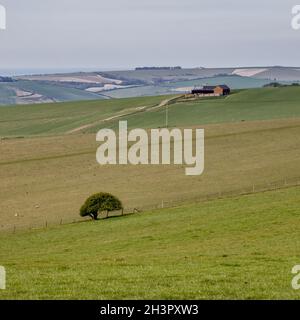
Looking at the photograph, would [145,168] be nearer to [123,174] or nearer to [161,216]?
[123,174]

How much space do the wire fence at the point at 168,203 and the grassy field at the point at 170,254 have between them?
2.28 meters

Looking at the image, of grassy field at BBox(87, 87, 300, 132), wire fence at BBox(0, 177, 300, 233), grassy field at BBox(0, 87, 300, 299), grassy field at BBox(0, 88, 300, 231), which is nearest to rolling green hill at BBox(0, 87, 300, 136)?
grassy field at BBox(87, 87, 300, 132)

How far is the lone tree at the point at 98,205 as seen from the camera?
48719 mm

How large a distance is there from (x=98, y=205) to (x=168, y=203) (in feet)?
21.2

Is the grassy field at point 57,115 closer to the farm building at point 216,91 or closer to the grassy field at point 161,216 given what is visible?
the grassy field at point 161,216

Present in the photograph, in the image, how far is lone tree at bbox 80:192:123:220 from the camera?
48.7 meters

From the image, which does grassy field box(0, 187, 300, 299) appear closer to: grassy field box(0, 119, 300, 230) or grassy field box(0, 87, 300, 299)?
grassy field box(0, 87, 300, 299)

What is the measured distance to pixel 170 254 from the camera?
3027cm

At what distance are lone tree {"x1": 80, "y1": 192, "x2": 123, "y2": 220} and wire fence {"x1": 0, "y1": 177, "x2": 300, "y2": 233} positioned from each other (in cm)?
67

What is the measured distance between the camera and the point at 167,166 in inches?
2795

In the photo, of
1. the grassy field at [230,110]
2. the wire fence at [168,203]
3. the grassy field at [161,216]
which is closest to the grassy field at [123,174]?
the grassy field at [161,216]
